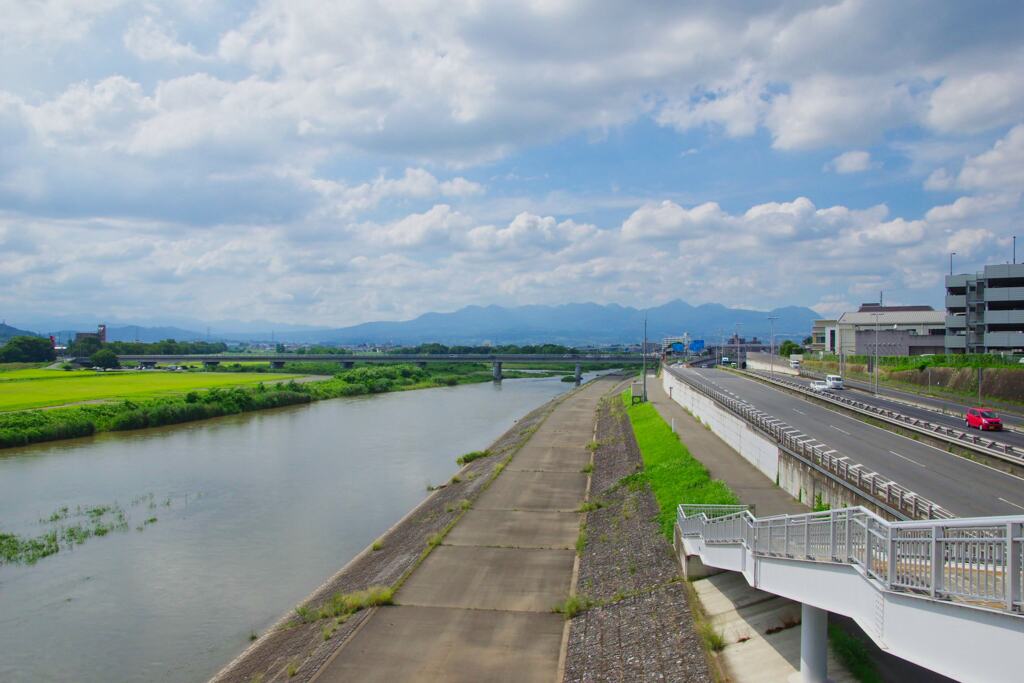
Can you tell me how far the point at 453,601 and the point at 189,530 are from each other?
12.4 metres

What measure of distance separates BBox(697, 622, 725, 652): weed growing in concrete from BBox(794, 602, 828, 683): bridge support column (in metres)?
2.24

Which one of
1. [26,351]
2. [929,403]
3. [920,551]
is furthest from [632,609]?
[26,351]

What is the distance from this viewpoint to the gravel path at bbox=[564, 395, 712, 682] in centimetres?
1338

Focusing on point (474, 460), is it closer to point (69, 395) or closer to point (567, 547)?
point (567, 547)

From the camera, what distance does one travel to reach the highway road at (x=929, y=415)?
24.8 m

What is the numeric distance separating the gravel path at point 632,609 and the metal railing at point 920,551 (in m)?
3.29

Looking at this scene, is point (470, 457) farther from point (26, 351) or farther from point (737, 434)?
point (26, 351)

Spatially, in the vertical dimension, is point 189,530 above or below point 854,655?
below

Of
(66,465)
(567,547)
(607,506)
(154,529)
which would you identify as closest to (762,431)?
(607,506)

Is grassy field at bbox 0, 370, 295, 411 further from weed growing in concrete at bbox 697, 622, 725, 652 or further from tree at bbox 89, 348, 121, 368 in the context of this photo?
weed growing in concrete at bbox 697, 622, 725, 652

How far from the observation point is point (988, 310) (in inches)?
1889

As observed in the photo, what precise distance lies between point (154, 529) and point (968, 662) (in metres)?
25.4

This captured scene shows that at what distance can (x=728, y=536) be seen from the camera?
14.0m

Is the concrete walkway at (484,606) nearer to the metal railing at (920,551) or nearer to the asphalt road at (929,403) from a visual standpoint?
the metal railing at (920,551)
